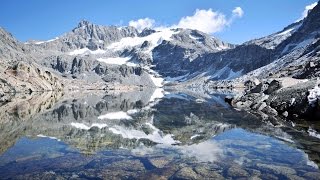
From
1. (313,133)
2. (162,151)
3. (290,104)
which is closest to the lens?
(162,151)

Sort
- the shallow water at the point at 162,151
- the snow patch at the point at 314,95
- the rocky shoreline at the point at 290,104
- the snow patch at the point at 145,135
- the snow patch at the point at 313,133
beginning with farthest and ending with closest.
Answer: the rocky shoreline at the point at 290,104 < the snow patch at the point at 314,95 < the snow patch at the point at 145,135 < the snow patch at the point at 313,133 < the shallow water at the point at 162,151

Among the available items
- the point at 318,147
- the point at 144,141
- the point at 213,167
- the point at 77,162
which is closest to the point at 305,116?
the point at 318,147

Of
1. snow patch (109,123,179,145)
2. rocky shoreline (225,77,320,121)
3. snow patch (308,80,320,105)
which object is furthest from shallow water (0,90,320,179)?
snow patch (308,80,320,105)

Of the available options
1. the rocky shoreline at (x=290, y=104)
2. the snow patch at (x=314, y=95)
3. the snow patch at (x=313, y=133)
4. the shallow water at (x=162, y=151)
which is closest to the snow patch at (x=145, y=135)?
the shallow water at (x=162, y=151)

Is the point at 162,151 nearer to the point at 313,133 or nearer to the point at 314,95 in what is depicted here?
the point at 313,133

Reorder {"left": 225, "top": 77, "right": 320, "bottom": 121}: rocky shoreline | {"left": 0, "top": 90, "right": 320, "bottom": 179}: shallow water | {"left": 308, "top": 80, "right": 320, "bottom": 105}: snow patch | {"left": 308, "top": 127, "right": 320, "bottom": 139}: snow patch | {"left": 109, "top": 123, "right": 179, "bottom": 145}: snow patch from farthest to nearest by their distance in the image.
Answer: {"left": 225, "top": 77, "right": 320, "bottom": 121}: rocky shoreline, {"left": 308, "top": 80, "right": 320, "bottom": 105}: snow patch, {"left": 109, "top": 123, "right": 179, "bottom": 145}: snow patch, {"left": 308, "top": 127, "right": 320, "bottom": 139}: snow patch, {"left": 0, "top": 90, "right": 320, "bottom": 179}: shallow water

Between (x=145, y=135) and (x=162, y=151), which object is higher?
(x=162, y=151)

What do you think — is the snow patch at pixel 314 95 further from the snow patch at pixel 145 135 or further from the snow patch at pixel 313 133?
the snow patch at pixel 145 135

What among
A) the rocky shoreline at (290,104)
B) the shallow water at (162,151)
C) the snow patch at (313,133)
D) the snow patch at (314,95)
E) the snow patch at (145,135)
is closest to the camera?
the shallow water at (162,151)

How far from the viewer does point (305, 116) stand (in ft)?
154

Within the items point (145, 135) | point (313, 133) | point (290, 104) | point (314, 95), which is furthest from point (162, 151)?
point (290, 104)

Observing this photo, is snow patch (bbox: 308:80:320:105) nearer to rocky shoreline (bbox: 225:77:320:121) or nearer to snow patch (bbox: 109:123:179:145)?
rocky shoreline (bbox: 225:77:320:121)

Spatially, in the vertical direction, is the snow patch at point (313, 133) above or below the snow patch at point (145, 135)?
above

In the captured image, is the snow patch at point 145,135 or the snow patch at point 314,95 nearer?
the snow patch at point 145,135
